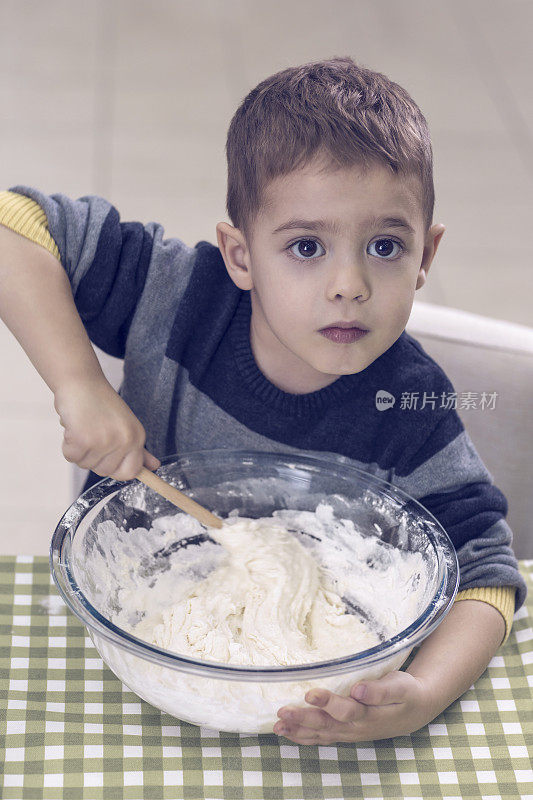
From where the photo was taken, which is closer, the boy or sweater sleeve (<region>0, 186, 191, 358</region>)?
the boy

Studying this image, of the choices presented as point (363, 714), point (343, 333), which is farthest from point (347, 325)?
point (363, 714)

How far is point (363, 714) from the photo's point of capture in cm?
67

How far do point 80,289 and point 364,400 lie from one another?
33 centimetres

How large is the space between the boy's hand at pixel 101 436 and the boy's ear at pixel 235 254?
0.59ft

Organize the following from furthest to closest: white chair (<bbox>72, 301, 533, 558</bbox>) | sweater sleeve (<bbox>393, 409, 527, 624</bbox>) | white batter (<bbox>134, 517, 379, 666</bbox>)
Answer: white chair (<bbox>72, 301, 533, 558</bbox>)
sweater sleeve (<bbox>393, 409, 527, 624</bbox>)
white batter (<bbox>134, 517, 379, 666</bbox>)

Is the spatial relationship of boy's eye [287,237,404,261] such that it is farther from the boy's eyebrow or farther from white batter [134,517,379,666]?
white batter [134,517,379,666]

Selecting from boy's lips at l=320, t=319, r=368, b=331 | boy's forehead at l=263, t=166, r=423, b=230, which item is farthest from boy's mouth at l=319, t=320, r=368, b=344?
boy's forehead at l=263, t=166, r=423, b=230

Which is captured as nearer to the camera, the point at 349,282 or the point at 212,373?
the point at 349,282

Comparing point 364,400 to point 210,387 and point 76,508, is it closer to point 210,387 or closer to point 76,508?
point 210,387

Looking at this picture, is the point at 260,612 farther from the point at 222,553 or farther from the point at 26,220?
the point at 26,220

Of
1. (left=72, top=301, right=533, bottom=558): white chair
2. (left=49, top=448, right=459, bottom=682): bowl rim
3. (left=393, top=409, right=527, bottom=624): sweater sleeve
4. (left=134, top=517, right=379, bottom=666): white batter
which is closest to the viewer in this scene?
(left=49, top=448, right=459, bottom=682): bowl rim

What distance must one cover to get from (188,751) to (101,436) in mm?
285

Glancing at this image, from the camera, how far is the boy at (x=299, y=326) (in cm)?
78

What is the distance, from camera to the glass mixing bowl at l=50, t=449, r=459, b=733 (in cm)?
64
